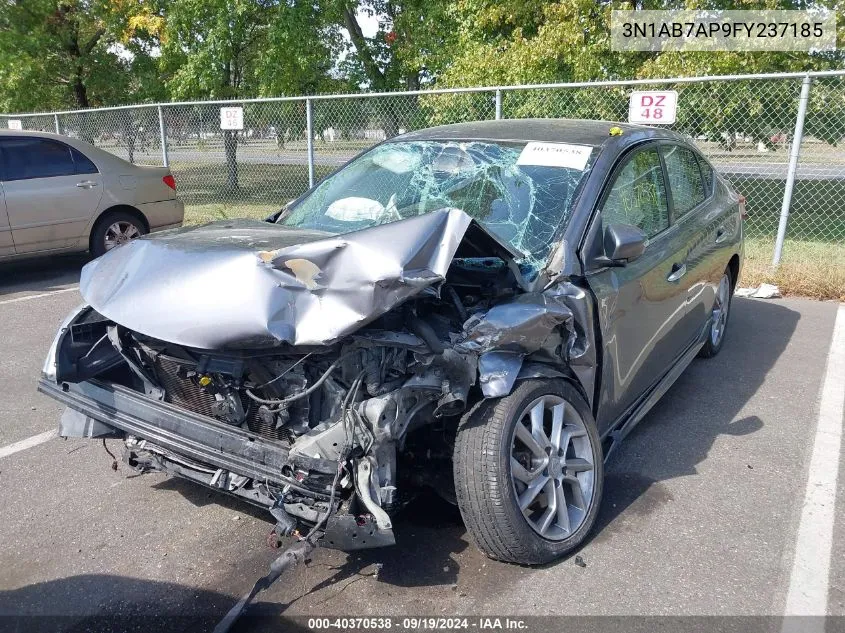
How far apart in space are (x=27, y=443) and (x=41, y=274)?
5.48 m

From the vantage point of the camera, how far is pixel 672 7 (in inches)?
416

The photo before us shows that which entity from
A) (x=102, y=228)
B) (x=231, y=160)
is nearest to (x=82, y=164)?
(x=102, y=228)

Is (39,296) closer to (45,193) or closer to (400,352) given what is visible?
(45,193)

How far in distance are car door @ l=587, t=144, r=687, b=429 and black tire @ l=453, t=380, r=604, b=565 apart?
688 millimetres

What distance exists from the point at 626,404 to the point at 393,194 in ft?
5.51

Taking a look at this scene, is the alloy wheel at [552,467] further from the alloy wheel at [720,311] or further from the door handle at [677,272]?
the alloy wheel at [720,311]

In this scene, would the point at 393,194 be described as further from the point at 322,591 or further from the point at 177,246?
the point at 322,591

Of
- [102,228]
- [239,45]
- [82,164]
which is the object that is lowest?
[102,228]

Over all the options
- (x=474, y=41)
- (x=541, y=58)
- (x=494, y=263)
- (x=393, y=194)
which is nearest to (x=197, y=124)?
(x=474, y=41)

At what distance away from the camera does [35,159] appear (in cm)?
793

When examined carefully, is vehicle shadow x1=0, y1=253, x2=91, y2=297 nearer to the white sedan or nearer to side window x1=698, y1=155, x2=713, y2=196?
the white sedan

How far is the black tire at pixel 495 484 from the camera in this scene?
265cm

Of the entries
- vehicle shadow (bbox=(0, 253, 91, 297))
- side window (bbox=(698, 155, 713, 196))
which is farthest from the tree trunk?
side window (bbox=(698, 155, 713, 196))

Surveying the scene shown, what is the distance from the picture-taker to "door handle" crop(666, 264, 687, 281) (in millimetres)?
3918
